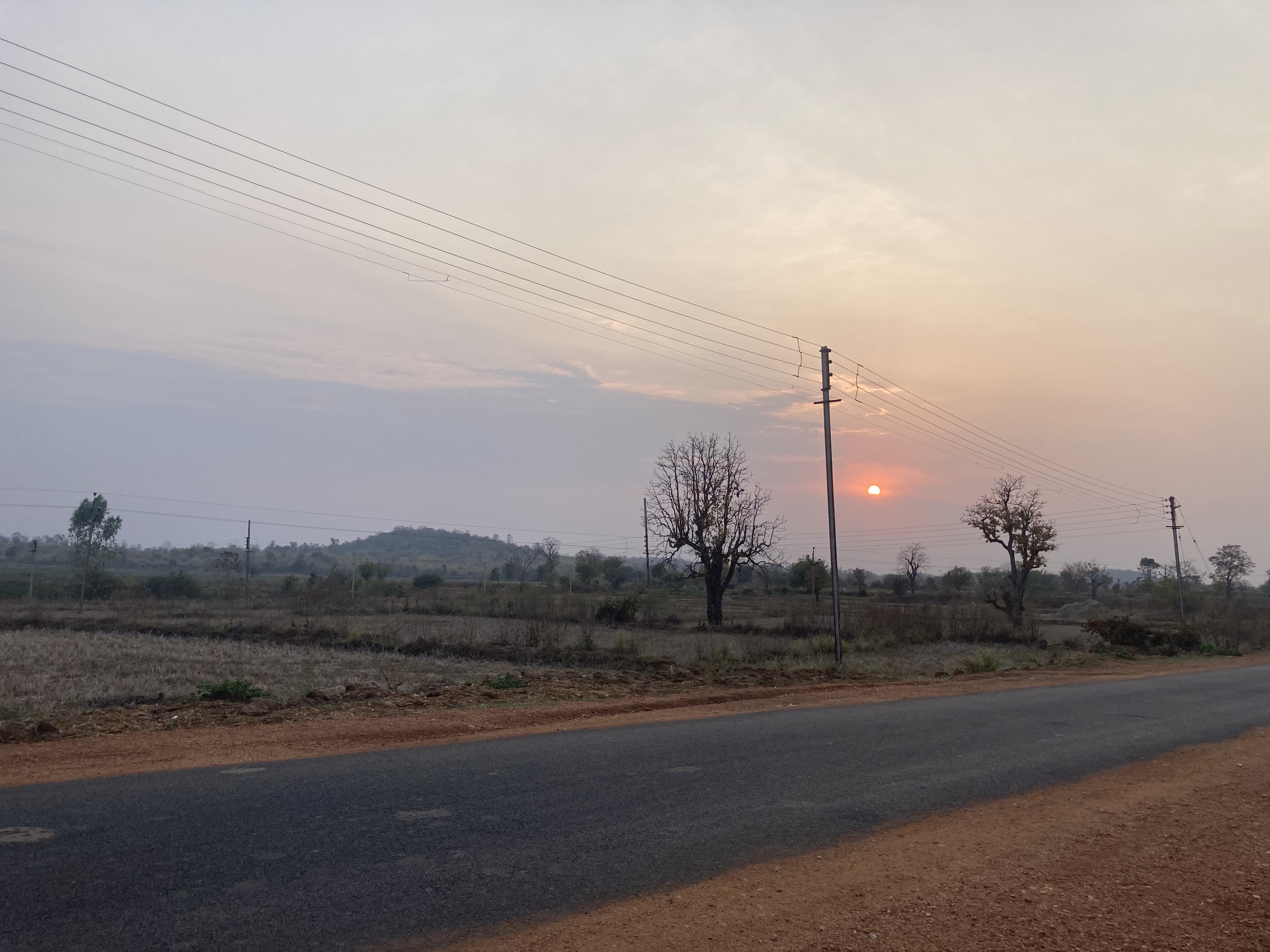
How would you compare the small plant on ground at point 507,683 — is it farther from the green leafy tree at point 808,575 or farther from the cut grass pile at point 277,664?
the green leafy tree at point 808,575

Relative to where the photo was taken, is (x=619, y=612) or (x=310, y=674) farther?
(x=619, y=612)

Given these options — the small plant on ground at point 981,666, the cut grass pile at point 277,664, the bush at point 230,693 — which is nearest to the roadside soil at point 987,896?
the bush at point 230,693

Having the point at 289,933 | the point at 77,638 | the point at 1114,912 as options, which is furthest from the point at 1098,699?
the point at 77,638

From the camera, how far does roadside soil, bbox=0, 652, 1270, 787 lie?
32.9 ft

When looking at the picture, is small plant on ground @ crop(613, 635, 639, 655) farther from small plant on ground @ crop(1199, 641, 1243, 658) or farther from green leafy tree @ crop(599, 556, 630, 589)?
green leafy tree @ crop(599, 556, 630, 589)

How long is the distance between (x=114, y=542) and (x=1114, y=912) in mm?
133017

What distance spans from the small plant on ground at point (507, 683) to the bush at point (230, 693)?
438cm

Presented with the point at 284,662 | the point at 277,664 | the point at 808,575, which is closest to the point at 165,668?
the point at 277,664

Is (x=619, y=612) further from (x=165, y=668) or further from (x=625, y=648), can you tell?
(x=165, y=668)

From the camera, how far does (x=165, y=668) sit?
2252 cm

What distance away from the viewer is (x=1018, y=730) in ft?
45.0

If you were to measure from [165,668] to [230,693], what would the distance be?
29.9ft

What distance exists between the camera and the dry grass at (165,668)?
1686 centimetres

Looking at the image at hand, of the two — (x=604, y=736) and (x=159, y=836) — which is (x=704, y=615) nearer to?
(x=604, y=736)
